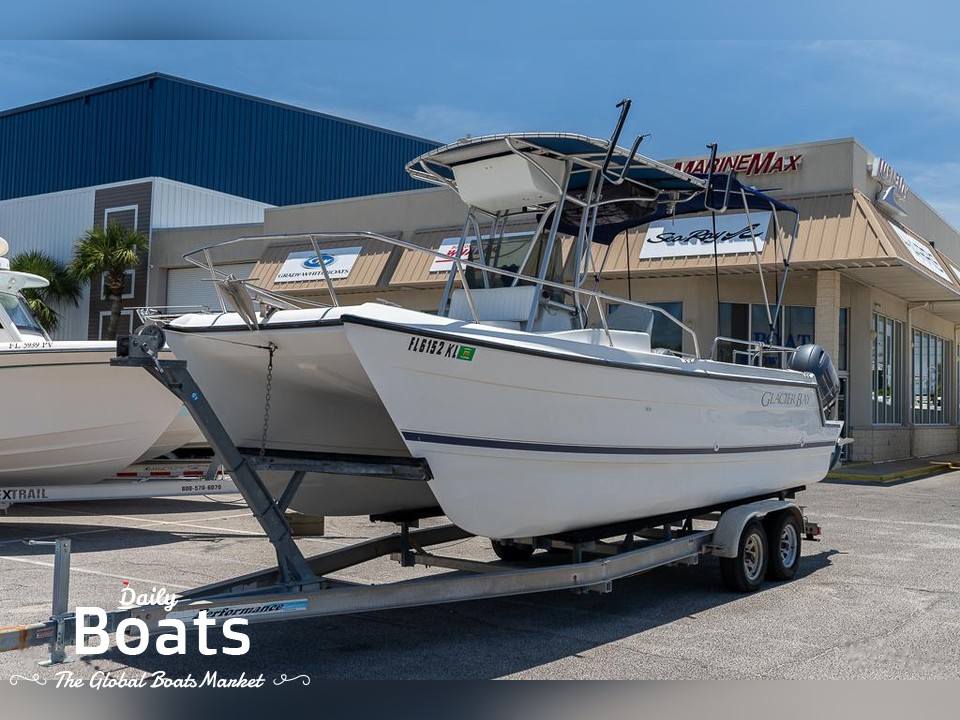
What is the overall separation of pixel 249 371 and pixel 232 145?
2932cm

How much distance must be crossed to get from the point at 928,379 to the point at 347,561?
2348cm

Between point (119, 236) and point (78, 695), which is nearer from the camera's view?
point (78, 695)

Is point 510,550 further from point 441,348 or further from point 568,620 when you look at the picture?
Answer: point 441,348

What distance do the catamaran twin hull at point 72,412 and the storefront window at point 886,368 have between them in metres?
16.4

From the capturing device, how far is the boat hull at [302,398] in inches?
214

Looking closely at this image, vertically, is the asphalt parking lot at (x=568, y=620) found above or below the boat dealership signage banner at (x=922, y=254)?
below

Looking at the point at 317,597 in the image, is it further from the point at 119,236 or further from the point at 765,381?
the point at 119,236

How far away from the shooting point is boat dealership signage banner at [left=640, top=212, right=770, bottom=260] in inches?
715

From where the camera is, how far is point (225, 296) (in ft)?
18.2

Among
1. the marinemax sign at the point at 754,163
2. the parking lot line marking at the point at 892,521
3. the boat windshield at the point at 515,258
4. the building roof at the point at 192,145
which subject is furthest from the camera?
the building roof at the point at 192,145

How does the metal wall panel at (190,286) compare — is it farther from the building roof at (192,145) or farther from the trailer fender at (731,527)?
the trailer fender at (731,527)

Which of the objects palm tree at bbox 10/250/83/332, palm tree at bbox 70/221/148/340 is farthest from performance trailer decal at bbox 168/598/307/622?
palm tree at bbox 10/250/83/332

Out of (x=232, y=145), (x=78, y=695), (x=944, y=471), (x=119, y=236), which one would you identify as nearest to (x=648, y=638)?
(x=78, y=695)

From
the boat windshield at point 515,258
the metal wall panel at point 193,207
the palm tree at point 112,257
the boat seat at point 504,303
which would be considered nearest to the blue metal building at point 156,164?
the metal wall panel at point 193,207
